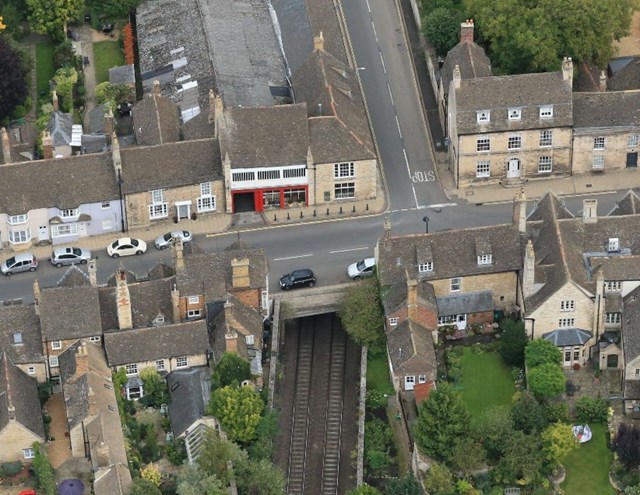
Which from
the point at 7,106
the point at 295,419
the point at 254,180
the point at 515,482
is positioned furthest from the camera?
the point at 7,106

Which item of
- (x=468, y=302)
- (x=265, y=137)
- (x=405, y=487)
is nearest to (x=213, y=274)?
(x=265, y=137)

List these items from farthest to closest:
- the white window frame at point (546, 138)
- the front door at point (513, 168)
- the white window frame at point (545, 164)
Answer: the white window frame at point (545, 164) → the front door at point (513, 168) → the white window frame at point (546, 138)

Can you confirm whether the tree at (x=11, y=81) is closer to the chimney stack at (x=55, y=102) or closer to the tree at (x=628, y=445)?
the chimney stack at (x=55, y=102)

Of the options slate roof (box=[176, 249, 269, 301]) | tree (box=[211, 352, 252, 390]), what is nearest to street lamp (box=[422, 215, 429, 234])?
slate roof (box=[176, 249, 269, 301])

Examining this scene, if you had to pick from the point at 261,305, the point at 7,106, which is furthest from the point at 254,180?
the point at 7,106

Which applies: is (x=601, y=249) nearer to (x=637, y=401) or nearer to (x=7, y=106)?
(x=637, y=401)

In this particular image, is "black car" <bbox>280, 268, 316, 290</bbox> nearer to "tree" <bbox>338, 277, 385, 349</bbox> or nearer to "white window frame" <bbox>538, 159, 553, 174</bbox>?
"tree" <bbox>338, 277, 385, 349</bbox>

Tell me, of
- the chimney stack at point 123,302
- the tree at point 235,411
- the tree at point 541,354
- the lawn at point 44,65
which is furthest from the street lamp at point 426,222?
the lawn at point 44,65
